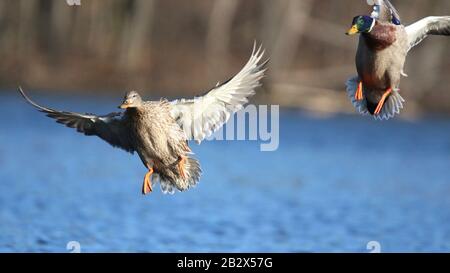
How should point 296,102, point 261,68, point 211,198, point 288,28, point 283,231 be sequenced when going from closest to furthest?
point 261,68 < point 283,231 < point 211,198 < point 296,102 < point 288,28

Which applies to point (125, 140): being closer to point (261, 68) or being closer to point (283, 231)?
point (261, 68)

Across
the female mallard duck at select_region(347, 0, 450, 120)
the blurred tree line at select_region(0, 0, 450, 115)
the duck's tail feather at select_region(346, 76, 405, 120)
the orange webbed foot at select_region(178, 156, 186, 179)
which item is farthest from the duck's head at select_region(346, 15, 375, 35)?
the blurred tree line at select_region(0, 0, 450, 115)

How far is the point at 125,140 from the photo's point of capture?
9375mm

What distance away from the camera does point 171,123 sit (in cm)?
920

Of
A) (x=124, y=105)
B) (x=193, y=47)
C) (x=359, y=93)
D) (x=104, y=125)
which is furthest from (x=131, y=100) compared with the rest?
(x=193, y=47)

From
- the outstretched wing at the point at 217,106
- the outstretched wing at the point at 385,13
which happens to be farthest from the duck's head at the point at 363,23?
the outstretched wing at the point at 217,106

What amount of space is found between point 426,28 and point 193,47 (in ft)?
85.1

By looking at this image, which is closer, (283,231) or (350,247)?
(350,247)

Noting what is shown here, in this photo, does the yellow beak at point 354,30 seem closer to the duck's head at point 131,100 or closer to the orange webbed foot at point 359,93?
the orange webbed foot at point 359,93

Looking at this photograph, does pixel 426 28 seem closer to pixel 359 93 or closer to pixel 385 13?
pixel 385 13

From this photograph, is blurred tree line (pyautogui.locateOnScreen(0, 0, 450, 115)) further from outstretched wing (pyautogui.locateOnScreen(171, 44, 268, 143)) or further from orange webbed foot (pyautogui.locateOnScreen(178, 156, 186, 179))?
orange webbed foot (pyautogui.locateOnScreen(178, 156, 186, 179))

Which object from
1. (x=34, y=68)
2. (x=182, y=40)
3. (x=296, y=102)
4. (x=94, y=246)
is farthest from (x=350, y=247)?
(x=182, y=40)

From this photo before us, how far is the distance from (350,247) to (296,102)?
14314mm
